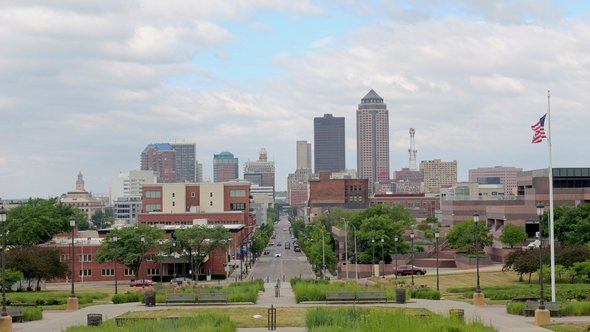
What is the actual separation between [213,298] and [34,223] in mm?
67344

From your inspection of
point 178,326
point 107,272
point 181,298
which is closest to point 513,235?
point 107,272

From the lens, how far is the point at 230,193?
181125 millimetres

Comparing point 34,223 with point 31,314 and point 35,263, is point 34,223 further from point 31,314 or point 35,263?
point 31,314

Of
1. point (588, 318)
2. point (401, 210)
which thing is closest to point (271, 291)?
point (588, 318)

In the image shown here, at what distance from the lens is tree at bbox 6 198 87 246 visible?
116125mm

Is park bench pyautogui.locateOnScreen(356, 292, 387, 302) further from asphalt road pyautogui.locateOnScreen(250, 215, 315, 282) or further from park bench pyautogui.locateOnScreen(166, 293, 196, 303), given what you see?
asphalt road pyautogui.locateOnScreen(250, 215, 315, 282)

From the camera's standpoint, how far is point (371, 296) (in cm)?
5566

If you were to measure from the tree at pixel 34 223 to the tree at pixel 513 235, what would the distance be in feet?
173

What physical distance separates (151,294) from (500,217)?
83.2 metres

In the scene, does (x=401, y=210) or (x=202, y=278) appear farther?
(x=401, y=210)

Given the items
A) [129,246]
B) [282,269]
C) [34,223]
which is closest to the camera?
[129,246]

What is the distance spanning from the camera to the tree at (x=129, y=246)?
108 m

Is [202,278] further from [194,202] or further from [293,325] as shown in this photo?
[293,325]

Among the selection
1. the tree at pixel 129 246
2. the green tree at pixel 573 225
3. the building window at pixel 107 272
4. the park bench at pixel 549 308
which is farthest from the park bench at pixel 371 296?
the building window at pixel 107 272
